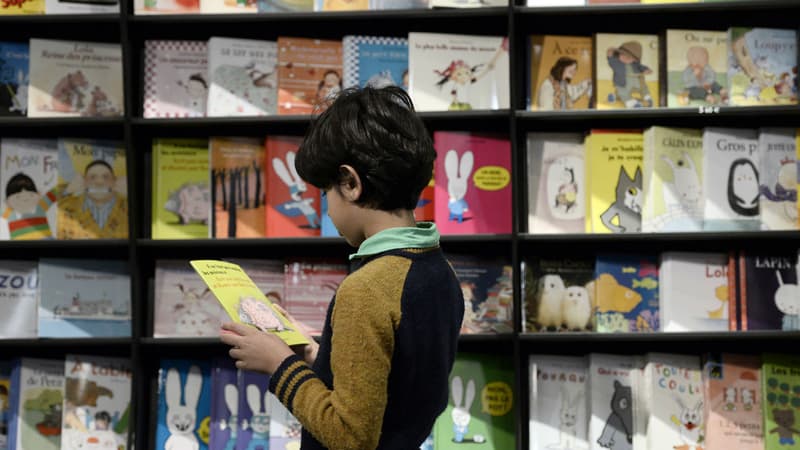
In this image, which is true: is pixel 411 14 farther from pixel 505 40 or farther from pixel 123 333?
pixel 123 333

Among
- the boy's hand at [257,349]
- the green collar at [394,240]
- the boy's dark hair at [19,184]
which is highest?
the boy's dark hair at [19,184]

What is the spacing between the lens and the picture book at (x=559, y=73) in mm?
3045

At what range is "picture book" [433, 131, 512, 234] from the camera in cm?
300

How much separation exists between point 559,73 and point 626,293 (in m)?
0.76

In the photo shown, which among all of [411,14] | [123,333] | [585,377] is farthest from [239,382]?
[411,14]

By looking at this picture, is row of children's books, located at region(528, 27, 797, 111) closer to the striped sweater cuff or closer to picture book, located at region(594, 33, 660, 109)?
picture book, located at region(594, 33, 660, 109)

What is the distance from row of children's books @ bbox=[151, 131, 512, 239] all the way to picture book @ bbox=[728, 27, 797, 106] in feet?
2.60

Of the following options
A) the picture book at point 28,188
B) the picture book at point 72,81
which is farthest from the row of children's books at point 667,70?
the picture book at point 28,188

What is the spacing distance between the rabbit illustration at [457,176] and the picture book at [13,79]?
146 centimetres

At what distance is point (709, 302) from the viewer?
2984mm

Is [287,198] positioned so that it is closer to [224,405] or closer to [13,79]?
[224,405]

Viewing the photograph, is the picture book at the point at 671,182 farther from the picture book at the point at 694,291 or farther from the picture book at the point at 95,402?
the picture book at the point at 95,402

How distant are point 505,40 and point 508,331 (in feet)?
3.13

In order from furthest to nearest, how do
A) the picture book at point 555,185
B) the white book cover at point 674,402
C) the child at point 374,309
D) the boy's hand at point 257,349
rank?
the picture book at point 555,185 < the white book cover at point 674,402 < the boy's hand at point 257,349 < the child at point 374,309
